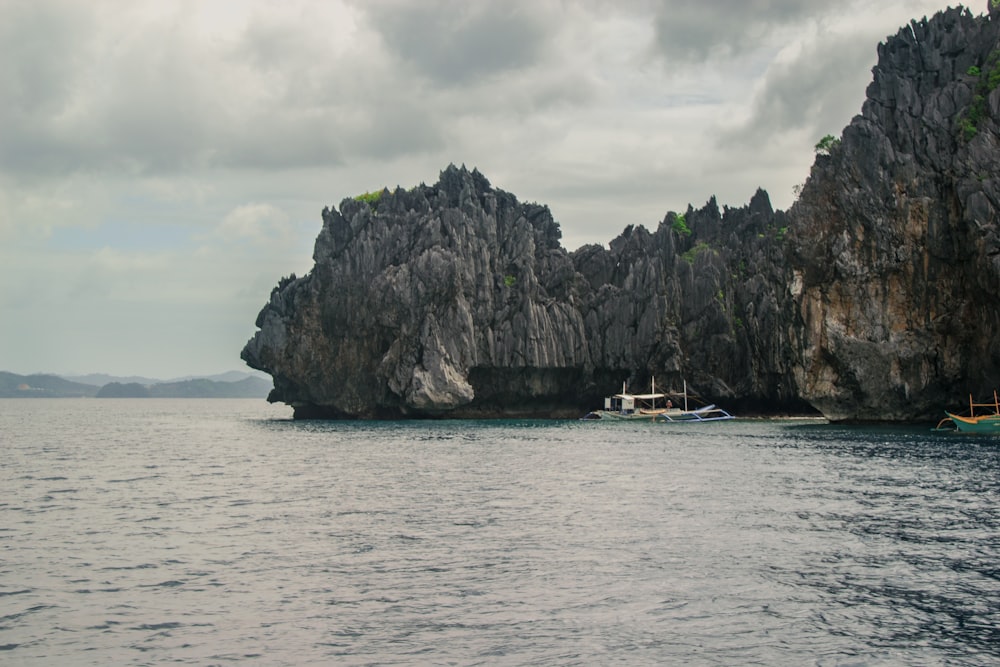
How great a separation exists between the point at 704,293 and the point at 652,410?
2254 cm

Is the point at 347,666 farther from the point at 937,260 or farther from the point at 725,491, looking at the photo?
the point at 937,260

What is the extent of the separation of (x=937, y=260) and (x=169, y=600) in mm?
94809

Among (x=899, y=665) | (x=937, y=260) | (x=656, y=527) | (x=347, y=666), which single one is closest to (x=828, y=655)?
(x=899, y=665)

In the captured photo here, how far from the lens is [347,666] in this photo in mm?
20500

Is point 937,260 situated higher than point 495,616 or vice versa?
point 937,260

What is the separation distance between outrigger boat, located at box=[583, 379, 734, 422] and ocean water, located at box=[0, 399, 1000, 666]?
6623cm

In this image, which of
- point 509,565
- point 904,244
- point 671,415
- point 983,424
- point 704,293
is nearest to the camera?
point 509,565

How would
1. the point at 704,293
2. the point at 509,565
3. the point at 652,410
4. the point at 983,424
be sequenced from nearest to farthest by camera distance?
the point at 509,565
the point at 983,424
the point at 652,410
the point at 704,293

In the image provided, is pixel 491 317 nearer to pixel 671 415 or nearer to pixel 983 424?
pixel 671 415

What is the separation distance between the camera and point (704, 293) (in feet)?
463

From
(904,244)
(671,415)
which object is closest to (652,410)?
(671,415)

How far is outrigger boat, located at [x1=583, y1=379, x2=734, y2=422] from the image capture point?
12862 centimetres

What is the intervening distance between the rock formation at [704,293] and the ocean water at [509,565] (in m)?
44.1

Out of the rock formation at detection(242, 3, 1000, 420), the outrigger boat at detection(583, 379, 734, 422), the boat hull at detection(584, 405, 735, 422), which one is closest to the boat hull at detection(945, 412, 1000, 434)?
the rock formation at detection(242, 3, 1000, 420)
